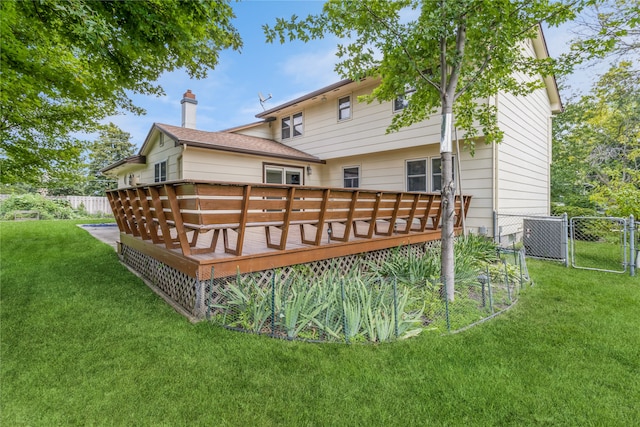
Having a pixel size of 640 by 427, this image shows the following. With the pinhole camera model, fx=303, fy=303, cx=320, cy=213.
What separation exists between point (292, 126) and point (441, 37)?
29.1 ft

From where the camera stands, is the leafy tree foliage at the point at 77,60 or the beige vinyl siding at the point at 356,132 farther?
the beige vinyl siding at the point at 356,132

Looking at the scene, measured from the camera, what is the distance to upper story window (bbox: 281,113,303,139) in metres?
12.0

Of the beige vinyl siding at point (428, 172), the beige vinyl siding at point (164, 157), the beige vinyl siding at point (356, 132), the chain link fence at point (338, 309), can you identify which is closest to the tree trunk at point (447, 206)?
the chain link fence at point (338, 309)

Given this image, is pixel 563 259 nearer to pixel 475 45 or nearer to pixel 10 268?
pixel 475 45

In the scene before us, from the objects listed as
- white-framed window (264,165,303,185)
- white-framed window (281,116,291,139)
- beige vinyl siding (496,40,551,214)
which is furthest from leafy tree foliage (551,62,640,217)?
white-framed window (281,116,291,139)

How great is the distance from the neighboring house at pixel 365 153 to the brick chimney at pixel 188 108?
0.04 meters

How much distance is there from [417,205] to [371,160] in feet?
15.0

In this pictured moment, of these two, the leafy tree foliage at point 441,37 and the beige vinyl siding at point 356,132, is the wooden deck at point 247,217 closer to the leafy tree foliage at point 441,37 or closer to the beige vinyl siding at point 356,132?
the leafy tree foliage at point 441,37

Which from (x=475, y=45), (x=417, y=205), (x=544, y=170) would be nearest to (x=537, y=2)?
(x=475, y=45)

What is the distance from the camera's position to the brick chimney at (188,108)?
1215 centimetres

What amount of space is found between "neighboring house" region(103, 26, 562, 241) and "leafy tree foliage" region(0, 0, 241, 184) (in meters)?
2.20

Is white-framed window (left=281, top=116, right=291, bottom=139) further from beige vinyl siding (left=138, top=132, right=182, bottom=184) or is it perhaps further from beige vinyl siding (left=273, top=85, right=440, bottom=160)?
beige vinyl siding (left=138, top=132, right=182, bottom=184)

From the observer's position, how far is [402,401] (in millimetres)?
2176

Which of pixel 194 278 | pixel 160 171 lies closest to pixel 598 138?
pixel 194 278
